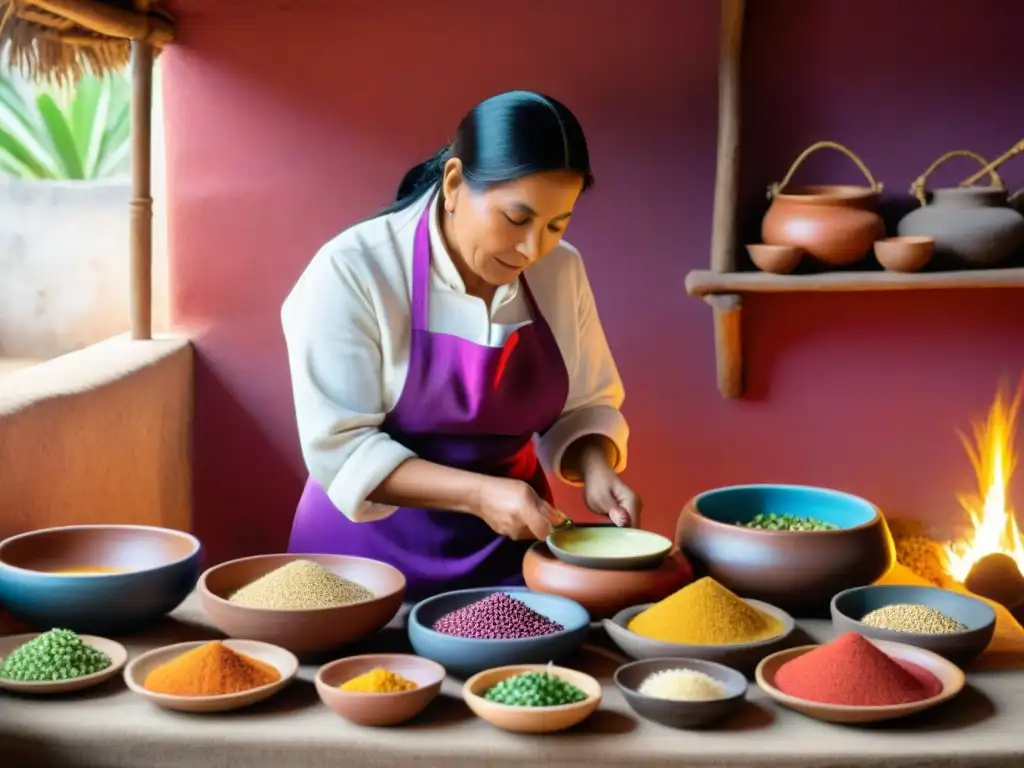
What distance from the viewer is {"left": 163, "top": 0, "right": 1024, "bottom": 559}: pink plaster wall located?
3.29 metres

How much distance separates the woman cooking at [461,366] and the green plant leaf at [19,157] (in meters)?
4.29

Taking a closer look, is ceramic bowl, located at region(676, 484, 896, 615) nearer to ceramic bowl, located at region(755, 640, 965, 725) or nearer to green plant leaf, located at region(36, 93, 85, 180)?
ceramic bowl, located at region(755, 640, 965, 725)

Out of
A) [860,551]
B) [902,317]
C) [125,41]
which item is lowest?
[860,551]

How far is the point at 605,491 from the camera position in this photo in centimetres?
205

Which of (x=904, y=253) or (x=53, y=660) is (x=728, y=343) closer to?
(x=904, y=253)

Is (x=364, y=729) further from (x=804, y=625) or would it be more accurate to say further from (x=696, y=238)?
(x=696, y=238)

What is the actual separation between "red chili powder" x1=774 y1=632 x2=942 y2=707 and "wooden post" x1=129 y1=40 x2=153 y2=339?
8.01 feet

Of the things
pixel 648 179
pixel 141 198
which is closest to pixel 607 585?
pixel 648 179

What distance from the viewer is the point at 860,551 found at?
1.72 m

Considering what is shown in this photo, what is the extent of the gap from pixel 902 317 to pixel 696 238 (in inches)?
24.6

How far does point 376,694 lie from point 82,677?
0.37m

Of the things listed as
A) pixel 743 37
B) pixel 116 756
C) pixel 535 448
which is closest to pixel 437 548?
pixel 535 448

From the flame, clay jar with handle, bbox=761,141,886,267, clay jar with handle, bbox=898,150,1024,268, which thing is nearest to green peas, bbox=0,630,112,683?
clay jar with handle, bbox=761,141,886,267

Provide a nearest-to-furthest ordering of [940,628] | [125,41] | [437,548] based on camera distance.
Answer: [940,628]
[437,548]
[125,41]
